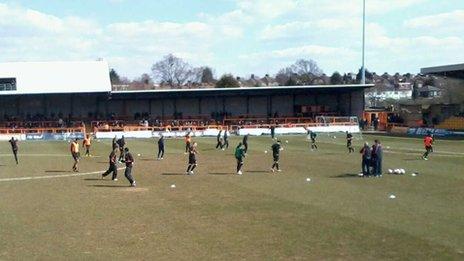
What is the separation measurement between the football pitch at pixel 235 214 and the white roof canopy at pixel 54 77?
39.8 metres

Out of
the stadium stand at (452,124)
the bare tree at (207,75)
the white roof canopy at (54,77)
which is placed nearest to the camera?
the stadium stand at (452,124)

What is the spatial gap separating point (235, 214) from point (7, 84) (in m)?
57.9

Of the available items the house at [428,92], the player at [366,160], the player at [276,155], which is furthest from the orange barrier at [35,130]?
the house at [428,92]

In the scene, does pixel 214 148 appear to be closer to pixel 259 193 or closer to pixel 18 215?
pixel 259 193

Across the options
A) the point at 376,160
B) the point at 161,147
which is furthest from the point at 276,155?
the point at 161,147

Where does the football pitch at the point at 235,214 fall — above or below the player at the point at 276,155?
below

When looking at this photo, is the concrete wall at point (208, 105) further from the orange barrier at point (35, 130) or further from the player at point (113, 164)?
the player at point (113, 164)

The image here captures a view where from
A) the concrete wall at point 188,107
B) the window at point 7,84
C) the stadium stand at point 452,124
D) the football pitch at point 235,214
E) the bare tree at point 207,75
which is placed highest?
the bare tree at point 207,75

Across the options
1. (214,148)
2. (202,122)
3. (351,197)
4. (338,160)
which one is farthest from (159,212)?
(202,122)

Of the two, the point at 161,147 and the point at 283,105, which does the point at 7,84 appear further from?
the point at 161,147

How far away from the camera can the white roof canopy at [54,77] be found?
68188 millimetres

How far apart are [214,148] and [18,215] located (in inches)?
1120

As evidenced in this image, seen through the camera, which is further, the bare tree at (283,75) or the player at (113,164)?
the bare tree at (283,75)

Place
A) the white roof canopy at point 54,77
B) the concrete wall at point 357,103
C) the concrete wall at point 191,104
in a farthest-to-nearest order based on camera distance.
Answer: the concrete wall at point 357,103 < the concrete wall at point 191,104 < the white roof canopy at point 54,77
